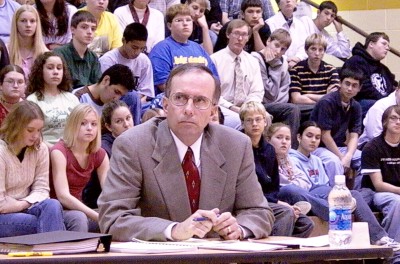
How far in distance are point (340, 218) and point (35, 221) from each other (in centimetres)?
265

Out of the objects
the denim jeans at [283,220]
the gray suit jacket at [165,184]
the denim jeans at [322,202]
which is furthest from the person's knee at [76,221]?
the gray suit jacket at [165,184]

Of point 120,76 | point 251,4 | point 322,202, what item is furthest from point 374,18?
point 120,76

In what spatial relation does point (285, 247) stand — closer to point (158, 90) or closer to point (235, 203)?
point (235, 203)

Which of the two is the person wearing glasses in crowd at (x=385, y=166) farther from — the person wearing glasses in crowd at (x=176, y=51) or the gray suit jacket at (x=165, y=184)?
the gray suit jacket at (x=165, y=184)

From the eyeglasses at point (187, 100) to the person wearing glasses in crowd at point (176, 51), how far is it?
4.56m

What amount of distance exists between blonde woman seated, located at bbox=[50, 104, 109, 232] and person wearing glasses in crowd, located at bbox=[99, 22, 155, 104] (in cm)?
168

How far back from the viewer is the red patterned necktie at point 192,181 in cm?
327

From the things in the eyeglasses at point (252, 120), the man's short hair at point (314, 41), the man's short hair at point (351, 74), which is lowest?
the eyeglasses at point (252, 120)

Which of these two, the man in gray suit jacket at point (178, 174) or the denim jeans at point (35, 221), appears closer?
the man in gray suit jacket at point (178, 174)

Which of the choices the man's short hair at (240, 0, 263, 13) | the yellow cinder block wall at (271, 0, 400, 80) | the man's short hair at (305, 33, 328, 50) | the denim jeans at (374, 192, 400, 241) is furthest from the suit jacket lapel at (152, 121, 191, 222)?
the yellow cinder block wall at (271, 0, 400, 80)

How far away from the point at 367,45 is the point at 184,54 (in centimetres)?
246

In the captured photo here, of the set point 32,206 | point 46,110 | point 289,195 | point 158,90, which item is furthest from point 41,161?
point 158,90

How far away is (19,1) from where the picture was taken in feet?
26.3

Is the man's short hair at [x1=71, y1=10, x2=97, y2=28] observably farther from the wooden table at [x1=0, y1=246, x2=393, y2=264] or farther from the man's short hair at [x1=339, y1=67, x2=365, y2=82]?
the wooden table at [x1=0, y1=246, x2=393, y2=264]
